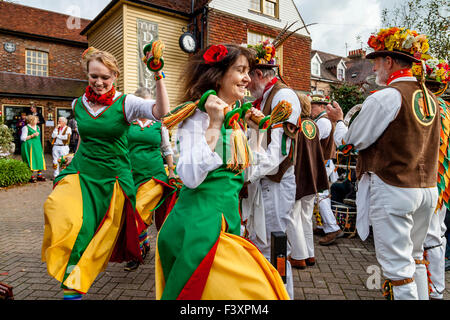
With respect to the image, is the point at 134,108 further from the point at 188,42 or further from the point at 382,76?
the point at 188,42

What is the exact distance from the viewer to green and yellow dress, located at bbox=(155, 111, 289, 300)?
148 cm

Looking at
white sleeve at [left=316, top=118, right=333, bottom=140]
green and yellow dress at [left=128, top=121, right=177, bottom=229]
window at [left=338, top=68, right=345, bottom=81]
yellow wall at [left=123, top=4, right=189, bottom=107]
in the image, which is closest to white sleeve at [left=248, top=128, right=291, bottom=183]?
green and yellow dress at [left=128, top=121, right=177, bottom=229]

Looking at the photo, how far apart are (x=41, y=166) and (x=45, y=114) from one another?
1004 centimetres

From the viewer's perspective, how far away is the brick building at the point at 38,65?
62.2 ft

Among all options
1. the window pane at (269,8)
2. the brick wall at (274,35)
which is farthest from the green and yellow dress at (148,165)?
the window pane at (269,8)

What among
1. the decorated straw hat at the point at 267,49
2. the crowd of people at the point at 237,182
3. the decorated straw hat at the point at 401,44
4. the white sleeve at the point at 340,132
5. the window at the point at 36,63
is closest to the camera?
the crowd of people at the point at 237,182

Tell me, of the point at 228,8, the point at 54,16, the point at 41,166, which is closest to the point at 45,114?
the point at 54,16

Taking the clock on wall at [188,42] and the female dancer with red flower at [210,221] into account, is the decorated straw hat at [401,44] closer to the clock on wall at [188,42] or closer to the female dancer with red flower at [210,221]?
the female dancer with red flower at [210,221]

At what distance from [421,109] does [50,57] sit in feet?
75.6

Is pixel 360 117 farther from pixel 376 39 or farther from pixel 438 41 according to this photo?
pixel 438 41

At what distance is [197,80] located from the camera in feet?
6.46

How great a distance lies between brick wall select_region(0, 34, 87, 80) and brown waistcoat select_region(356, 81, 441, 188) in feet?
66.7

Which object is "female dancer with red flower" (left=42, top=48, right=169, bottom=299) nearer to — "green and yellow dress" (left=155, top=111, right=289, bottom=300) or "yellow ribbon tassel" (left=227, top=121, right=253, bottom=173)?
"yellow ribbon tassel" (left=227, top=121, right=253, bottom=173)

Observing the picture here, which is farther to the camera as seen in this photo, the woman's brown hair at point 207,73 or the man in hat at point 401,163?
the man in hat at point 401,163
